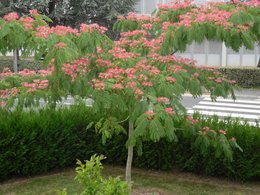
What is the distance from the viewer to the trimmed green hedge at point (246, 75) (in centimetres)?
2058

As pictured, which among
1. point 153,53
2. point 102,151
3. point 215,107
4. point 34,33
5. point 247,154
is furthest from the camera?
point 215,107

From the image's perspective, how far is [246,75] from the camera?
20.7 metres

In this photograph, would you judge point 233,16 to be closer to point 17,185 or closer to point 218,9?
point 218,9

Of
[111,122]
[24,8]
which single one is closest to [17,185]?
[111,122]

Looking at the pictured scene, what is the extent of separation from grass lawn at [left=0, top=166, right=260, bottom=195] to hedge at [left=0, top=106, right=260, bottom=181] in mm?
137

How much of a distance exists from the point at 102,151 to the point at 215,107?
957 cm

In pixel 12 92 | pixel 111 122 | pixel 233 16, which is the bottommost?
pixel 111 122

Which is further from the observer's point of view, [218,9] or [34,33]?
[218,9]

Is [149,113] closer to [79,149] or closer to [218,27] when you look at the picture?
[218,27]

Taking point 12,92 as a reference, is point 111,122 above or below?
below

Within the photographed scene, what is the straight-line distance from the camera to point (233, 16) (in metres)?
4.88

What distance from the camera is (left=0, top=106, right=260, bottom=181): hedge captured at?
6551 mm

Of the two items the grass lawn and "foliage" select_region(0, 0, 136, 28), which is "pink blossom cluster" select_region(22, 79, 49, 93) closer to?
the grass lawn

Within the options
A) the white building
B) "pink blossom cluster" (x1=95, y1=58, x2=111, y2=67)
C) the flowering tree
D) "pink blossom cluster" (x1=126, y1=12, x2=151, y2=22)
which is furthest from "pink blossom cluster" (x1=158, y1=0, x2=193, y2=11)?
the white building
